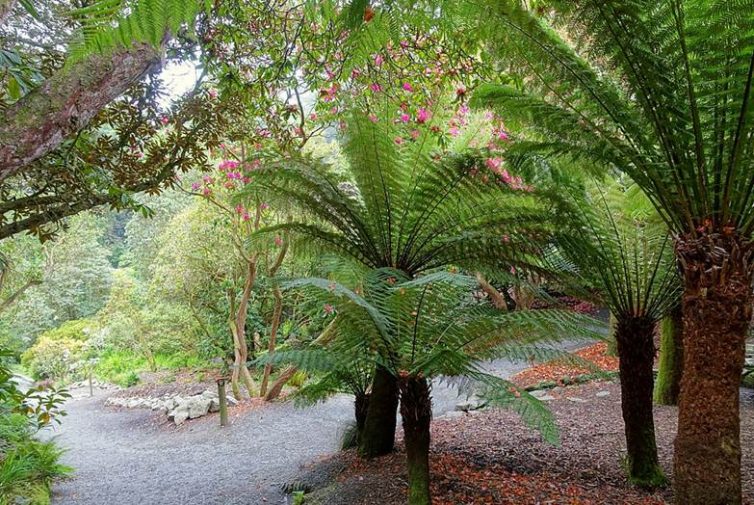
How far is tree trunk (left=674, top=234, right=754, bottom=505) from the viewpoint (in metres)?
1.62

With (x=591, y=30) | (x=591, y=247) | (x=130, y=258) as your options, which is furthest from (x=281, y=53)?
(x=130, y=258)

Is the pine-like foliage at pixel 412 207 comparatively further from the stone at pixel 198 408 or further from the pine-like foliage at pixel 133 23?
the stone at pixel 198 408

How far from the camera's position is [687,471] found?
1.69 m

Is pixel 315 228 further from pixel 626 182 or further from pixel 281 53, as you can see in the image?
pixel 626 182

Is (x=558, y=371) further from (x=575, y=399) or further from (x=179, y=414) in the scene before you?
(x=179, y=414)

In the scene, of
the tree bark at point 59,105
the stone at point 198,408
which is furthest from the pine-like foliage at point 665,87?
the stone at point 198,408

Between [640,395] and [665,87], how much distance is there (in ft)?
5.00

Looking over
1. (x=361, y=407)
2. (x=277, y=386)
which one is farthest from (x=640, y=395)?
(x=277, y=386)

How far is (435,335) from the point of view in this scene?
2.21 meters

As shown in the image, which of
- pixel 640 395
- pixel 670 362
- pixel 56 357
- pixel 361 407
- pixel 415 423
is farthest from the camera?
pixel 56 357

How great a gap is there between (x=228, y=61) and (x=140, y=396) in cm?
833

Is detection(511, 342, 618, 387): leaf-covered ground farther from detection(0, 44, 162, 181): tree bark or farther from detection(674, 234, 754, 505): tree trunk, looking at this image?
detection(0, 44, 162, 181): tree bark

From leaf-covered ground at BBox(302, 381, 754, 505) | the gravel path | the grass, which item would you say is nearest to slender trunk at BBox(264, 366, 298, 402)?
the gravel path

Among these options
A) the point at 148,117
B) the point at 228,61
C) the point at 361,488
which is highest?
the point at 228,61
